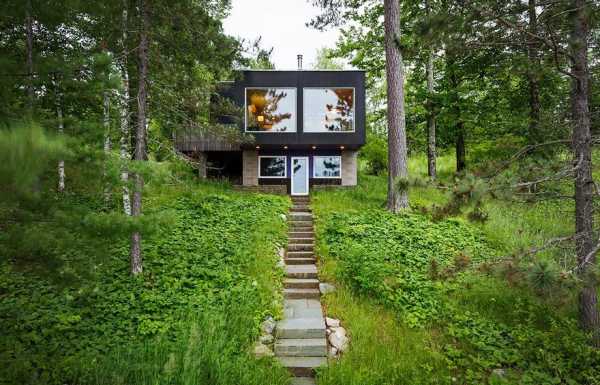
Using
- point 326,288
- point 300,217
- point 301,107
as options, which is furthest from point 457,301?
point 301,107

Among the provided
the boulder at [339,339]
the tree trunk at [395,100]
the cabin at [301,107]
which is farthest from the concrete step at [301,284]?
the cabin at [301,107]

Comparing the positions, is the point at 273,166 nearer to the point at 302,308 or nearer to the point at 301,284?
the point at 301,284

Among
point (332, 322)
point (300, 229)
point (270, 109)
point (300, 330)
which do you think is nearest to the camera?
point (300, 330)

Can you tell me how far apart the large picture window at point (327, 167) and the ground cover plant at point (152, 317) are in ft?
29.7

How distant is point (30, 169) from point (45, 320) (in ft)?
16.2

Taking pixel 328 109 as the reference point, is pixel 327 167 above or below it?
below

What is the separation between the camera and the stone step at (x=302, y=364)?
5.01 metres

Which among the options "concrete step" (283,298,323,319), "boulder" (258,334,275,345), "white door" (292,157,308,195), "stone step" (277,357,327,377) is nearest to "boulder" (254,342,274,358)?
"boulder" (258,334,275,345)

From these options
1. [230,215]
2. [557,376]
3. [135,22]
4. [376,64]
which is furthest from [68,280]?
[376,64]

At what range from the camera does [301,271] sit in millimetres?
7969

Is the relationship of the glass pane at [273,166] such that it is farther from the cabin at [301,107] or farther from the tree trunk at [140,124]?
the tree trunk at [140,124]

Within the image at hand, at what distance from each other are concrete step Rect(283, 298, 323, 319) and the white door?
33.5 feet

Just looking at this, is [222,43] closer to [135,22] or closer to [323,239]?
[135,22]

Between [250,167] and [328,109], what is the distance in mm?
4911
